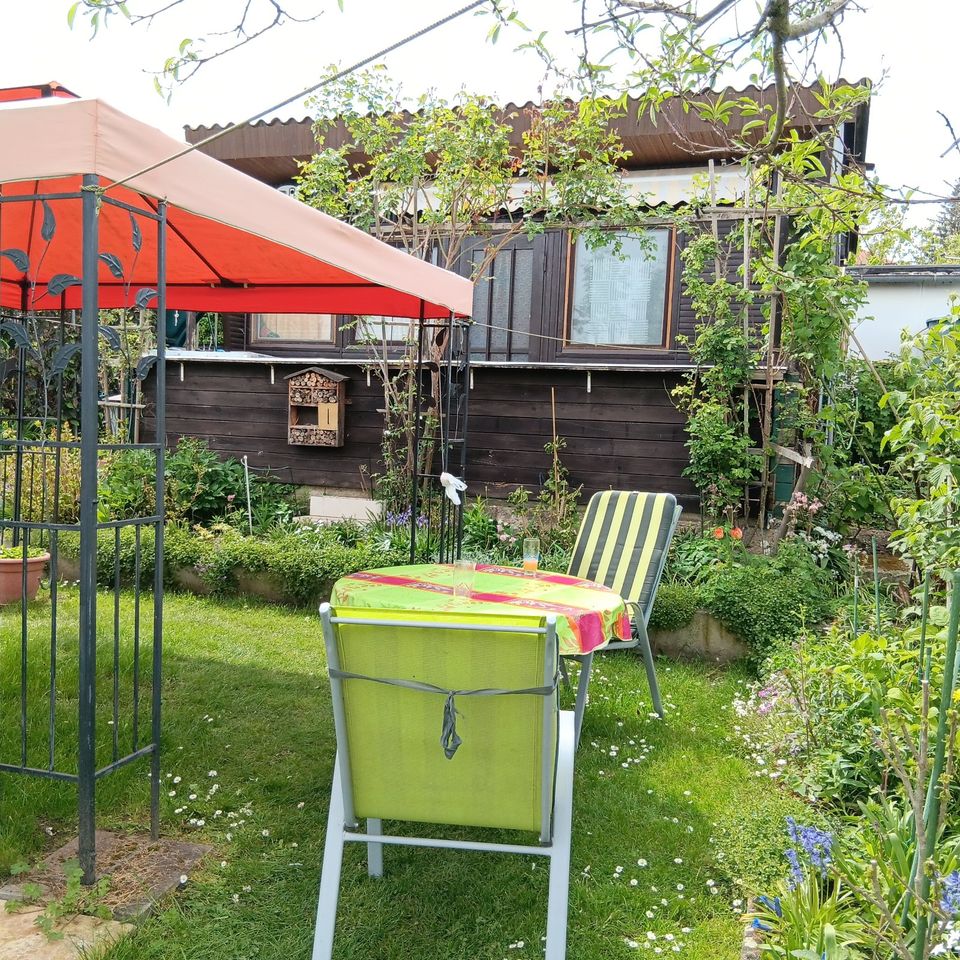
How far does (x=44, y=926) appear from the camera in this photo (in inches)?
93.3

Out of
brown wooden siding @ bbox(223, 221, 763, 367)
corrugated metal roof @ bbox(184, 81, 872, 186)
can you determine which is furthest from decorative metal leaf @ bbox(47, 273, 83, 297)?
corrugated metal roof @ bbox(184, 81, 872, 186)

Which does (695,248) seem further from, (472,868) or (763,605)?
(472,868)

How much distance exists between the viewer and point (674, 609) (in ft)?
17.6

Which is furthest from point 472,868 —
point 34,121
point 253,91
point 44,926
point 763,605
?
point 763,605

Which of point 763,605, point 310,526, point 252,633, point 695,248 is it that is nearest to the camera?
point 763,605

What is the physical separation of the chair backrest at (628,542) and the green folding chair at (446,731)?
2.34 meters

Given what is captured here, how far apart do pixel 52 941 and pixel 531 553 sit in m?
2.14

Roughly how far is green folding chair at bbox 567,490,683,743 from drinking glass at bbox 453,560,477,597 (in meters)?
1.13

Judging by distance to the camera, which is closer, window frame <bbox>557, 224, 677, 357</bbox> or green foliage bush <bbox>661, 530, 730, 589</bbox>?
green foliage bush <bbox>661, 530, 730, 589</bbox>

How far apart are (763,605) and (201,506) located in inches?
187

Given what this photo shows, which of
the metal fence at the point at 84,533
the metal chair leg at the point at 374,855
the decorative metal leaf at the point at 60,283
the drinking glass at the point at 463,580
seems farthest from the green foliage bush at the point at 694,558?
the decorative metal leaf at the point at 60,283

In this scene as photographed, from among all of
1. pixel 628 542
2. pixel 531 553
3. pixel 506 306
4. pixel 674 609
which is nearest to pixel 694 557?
pixel 674 609

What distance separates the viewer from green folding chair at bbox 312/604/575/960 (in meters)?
2.13

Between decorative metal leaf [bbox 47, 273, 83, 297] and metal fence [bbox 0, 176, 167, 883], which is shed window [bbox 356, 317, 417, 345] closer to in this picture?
metal fence [bbox 0, 176, 167, 883]
